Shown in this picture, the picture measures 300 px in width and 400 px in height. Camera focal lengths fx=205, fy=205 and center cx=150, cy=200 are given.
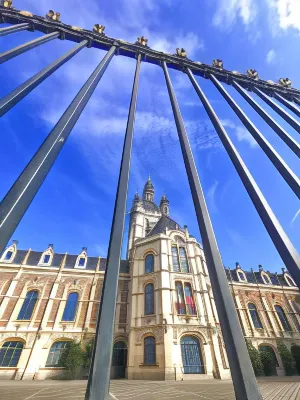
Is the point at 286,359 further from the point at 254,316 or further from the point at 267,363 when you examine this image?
the point at 254,316

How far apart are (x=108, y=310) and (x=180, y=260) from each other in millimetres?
19033

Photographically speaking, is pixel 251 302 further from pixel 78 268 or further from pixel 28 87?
pixel 28 87

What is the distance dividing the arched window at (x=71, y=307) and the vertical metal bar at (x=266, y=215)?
20.1 m

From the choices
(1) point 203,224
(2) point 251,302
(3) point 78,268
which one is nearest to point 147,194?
(3) point 78,268

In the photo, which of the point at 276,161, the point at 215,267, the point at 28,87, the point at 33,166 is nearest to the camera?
the point at 215,267

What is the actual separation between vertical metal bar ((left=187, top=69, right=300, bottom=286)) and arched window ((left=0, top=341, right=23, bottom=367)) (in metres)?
20.5

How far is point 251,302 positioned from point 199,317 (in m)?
10.3

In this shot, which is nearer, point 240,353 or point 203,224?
point 240,353

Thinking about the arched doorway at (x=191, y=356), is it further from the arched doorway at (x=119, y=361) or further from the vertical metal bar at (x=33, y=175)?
the vertical metal bar at (x=33, y=175)

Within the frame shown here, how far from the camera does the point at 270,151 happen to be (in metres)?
2.64

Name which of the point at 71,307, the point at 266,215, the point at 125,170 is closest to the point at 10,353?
the point at 71,307

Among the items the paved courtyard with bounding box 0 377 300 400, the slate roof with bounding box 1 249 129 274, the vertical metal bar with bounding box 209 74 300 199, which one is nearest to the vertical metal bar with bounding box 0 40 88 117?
the vertical metal bar with bounding box 209 74 300 199

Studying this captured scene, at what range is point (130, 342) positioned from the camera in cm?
1541

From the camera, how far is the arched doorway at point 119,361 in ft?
50.8
